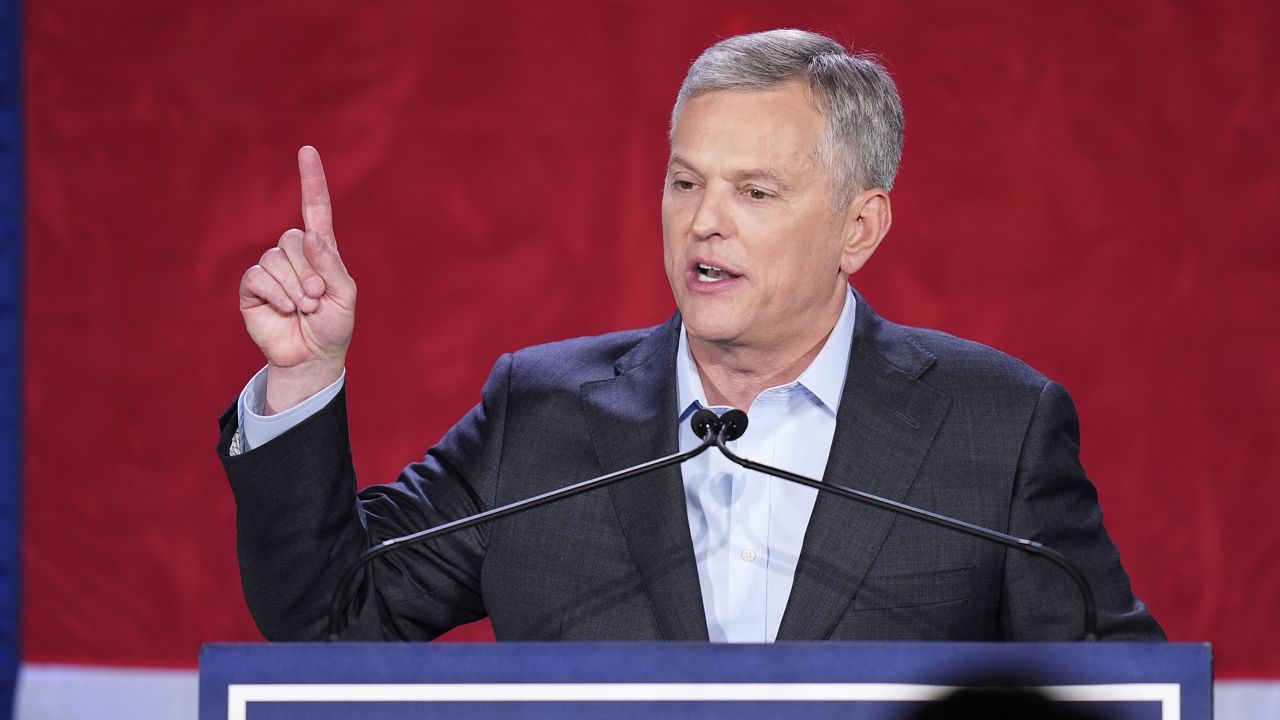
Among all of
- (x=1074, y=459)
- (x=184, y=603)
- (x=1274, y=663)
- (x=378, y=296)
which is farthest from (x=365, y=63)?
(x=1274, y=663)

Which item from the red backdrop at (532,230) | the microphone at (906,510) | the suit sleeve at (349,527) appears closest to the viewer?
the microphone at (906,510)

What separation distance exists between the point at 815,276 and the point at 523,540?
410 mm

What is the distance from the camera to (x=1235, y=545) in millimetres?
2311

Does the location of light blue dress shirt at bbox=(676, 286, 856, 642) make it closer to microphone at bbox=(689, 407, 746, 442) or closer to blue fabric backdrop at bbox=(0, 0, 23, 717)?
microphone at bbox=(689, 407, 746, 442)

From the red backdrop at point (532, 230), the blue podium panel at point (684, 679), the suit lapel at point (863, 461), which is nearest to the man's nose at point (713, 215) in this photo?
the suit lapel at point (863, 461)

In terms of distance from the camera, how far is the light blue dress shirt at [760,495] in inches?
54.2

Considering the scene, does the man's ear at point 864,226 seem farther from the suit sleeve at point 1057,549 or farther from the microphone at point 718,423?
the microphone at point 718,423

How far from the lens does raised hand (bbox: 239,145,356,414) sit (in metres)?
1.24

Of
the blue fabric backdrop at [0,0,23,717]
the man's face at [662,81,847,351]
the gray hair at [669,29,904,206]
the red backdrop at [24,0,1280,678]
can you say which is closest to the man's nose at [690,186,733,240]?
the man's face at [662,81,847,351]

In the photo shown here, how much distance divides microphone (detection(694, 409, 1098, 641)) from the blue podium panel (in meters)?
0.12

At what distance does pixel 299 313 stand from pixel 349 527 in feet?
0.67

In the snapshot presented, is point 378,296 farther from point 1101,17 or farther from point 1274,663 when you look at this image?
point 1274,663

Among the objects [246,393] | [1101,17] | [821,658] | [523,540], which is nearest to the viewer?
[821,658]

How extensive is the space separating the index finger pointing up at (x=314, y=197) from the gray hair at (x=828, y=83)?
1.24 ft
